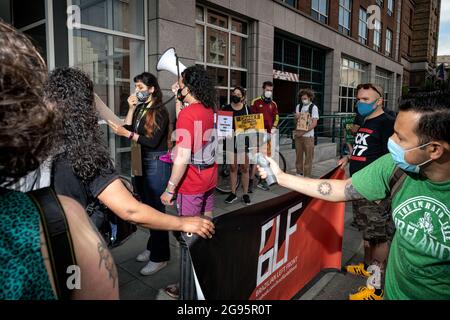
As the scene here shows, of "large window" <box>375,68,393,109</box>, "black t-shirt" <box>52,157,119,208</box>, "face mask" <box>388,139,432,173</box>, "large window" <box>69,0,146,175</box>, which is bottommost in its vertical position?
Result: "black t-shirt" <box>52,157,119,208</box>

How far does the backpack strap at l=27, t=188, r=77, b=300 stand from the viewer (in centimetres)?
79

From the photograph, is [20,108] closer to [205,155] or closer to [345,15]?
[205,155]

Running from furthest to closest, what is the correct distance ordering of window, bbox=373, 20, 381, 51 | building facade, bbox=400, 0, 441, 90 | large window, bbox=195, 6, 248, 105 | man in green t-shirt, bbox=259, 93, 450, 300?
building facade, bbox=400, 0, 441, 90 → window, bbox=373, 20, 381, 51 → large window, bbox=195, 6, 248, 105 → man in green t-shirt, bbox=259, 93, 450, 300

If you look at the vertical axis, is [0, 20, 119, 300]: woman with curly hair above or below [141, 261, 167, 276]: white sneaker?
above

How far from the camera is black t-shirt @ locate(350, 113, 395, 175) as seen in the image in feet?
11.2

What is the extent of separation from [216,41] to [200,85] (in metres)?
6.99

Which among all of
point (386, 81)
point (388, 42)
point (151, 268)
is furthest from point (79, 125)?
point (386, 81)

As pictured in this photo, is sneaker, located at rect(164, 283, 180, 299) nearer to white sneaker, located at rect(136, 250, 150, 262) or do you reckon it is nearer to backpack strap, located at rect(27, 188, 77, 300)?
white sneaker, located at rect(136, 250, 150, 262)

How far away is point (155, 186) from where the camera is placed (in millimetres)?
3400

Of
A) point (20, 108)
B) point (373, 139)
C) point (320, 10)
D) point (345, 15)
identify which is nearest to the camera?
point (20, 108)

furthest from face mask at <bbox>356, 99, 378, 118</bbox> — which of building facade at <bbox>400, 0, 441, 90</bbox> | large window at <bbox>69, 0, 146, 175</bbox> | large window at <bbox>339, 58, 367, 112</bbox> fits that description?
building facade at <bbox>400, 0, 441, 90</bbox>

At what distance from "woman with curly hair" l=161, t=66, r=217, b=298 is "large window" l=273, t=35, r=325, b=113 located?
32.4 ft

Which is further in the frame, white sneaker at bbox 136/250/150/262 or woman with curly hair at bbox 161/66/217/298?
white sneaker at bbox 136/250/150/262

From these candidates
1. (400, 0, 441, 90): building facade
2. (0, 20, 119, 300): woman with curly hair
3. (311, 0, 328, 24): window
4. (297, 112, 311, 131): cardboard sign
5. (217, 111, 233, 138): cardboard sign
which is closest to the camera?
(0, 20, 119, 300): woman with curly hair
